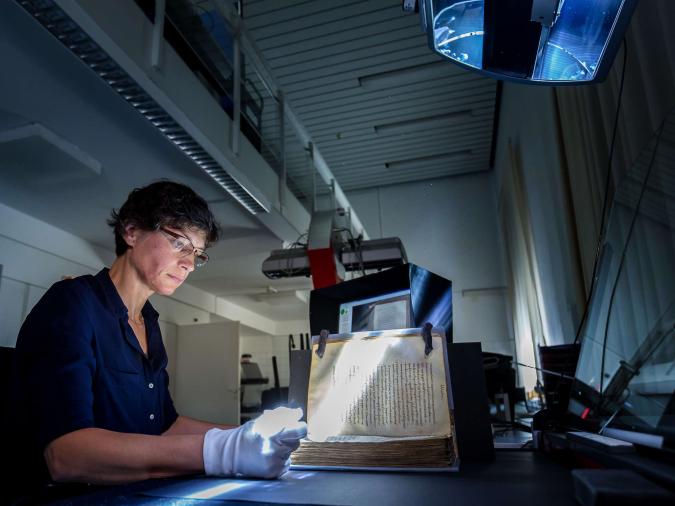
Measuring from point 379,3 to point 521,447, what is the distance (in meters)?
3.49

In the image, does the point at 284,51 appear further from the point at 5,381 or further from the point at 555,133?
the point at 5,381

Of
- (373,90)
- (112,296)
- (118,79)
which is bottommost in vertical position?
(112,296)

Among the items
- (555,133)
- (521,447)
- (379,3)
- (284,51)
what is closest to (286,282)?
(284,51)

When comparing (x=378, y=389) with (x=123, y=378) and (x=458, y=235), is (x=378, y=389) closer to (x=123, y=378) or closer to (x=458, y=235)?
(x=123, y=378)

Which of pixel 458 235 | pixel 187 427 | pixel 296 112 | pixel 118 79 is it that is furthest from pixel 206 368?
pixel 187 427

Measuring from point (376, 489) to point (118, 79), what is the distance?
2077 mm

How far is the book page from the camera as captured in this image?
0.74 m

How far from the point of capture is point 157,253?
123cm

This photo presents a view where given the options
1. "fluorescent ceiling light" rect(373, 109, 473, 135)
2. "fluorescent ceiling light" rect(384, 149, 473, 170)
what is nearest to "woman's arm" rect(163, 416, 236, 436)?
"fluorescent ceiling light" rect(373, 109, 473, 135)

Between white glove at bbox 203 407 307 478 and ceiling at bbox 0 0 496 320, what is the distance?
2.05 m

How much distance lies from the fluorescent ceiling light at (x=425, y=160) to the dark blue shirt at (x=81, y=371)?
499cm

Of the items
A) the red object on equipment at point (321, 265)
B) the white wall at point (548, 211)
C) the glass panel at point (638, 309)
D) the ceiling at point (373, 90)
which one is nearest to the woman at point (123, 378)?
the glass panel at point (638, 309)

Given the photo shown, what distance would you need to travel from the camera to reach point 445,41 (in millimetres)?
970

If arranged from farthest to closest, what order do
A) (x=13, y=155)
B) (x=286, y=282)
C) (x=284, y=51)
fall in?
(x=286, y=282) → (x=284, y=51) → (x=13, y=155)
